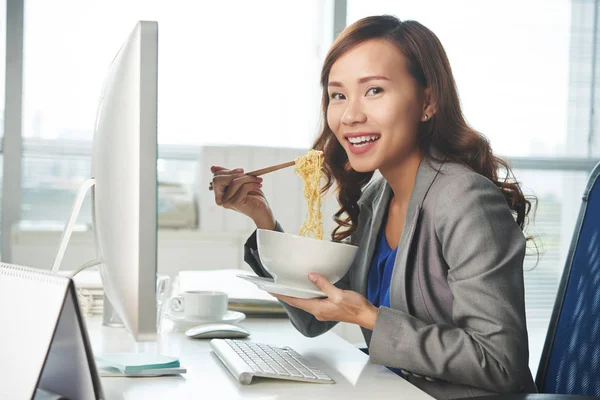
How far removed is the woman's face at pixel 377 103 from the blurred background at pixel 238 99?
205 centimetres

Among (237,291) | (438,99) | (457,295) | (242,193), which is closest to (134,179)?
(457,295)

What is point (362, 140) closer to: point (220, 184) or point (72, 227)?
point (220, 184)

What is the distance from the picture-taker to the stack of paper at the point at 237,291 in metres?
1.67

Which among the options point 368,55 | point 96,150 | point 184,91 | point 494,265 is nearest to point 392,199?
point 368,55

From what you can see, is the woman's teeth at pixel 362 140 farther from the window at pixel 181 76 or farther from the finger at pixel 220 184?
the window at pixel 181 76

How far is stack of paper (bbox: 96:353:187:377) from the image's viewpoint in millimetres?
1018

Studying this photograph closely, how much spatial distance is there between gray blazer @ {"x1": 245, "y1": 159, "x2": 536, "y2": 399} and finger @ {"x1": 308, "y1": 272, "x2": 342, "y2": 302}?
81 mm

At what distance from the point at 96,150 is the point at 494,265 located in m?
0.69

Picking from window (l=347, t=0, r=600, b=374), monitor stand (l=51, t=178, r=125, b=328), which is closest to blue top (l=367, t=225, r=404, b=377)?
monitor stand (l=51, t=178, r=125, b=328)

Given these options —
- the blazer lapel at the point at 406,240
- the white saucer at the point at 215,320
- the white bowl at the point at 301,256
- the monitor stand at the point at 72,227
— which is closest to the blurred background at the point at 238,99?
the white saucer at the point at 215,320

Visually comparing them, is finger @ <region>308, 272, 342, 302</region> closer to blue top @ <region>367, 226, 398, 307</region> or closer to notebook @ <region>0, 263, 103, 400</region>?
blue top @ <region>367, 226, 398, 307</region>

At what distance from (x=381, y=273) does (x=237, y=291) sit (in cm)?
44

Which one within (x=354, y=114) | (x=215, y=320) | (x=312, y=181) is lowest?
(x=215, y=320)

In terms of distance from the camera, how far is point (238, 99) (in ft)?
13.1
